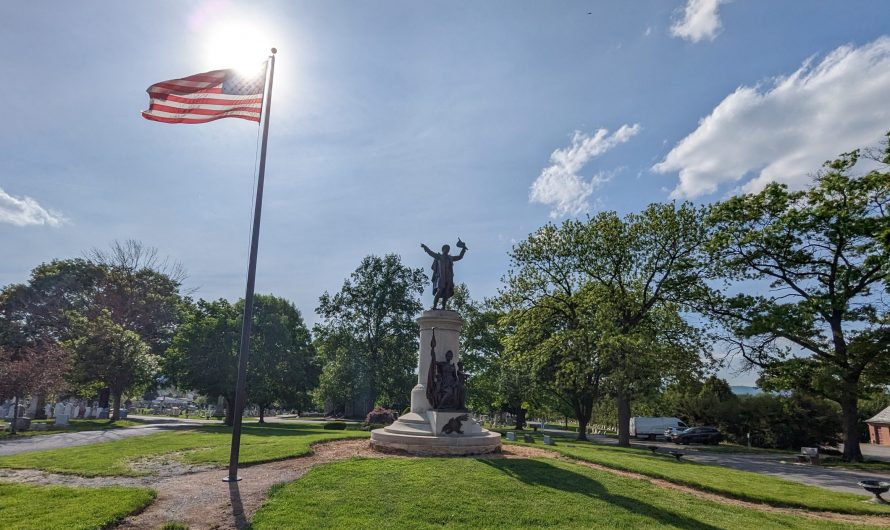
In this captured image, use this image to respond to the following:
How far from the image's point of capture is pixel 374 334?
41.1 metres

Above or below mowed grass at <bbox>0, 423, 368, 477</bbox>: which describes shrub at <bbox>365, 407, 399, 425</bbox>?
below

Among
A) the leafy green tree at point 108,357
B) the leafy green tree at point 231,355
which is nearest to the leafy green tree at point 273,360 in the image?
the leafy green tree at point 231,355

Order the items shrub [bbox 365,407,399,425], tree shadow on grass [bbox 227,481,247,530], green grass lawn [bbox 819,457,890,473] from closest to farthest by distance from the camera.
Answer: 1. tree shadow on grass [bbox 227,481,247,530]
2. green grass lawn [bbox 819,457,890,473]
3. shrub [bbox 365,407,399,425]

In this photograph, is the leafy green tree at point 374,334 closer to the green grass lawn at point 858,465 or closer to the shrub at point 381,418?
the shrub at point 381,418

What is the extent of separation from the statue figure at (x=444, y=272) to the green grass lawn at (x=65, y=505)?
34.4 feet

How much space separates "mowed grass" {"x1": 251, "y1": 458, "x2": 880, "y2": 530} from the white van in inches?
1272

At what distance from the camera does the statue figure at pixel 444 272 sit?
17.6 metres

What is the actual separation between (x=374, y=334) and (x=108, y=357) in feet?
60.5

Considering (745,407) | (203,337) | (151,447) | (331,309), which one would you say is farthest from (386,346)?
(745,407)

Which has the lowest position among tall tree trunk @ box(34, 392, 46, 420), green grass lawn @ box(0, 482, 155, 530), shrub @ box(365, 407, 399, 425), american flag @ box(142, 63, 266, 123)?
tall tree trunk @ box(34, 392, 46, 420)

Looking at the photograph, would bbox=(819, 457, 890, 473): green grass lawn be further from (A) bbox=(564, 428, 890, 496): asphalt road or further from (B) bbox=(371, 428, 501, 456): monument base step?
(B) bbox=(371, 428, 501, 456): monument base step

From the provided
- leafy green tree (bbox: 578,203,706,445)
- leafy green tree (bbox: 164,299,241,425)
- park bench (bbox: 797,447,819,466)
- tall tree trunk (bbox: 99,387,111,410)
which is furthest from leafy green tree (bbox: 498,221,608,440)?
tall tree trunk (bbox: 99,387,111,410)

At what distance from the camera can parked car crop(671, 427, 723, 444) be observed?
35375mm

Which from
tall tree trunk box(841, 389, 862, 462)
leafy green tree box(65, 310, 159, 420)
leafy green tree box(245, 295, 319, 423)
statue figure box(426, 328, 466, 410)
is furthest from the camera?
leafy green tree box(245, 295, 319, 423)
